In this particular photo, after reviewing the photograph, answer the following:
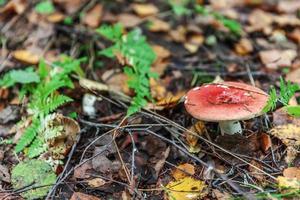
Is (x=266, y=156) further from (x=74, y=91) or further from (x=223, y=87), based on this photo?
(x=74, y=91)

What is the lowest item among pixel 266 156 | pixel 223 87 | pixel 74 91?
pixel 266 156

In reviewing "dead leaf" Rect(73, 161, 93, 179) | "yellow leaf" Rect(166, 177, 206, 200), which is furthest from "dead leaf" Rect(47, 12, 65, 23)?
"yellow leaf" Rect(166, 177, 206, 200)

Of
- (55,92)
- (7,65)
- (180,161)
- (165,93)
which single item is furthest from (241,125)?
(7,65)

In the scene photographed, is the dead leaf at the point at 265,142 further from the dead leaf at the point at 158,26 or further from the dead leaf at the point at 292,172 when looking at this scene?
the dead leaf at the point at 158,26

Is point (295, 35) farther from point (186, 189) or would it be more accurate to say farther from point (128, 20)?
point (186, 189)

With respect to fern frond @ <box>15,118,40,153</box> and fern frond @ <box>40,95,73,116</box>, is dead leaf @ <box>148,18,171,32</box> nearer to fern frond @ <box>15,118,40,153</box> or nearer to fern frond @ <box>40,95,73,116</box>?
fern frond @ <box>40,95,73,116</box>

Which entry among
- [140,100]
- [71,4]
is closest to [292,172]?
[140,100]
